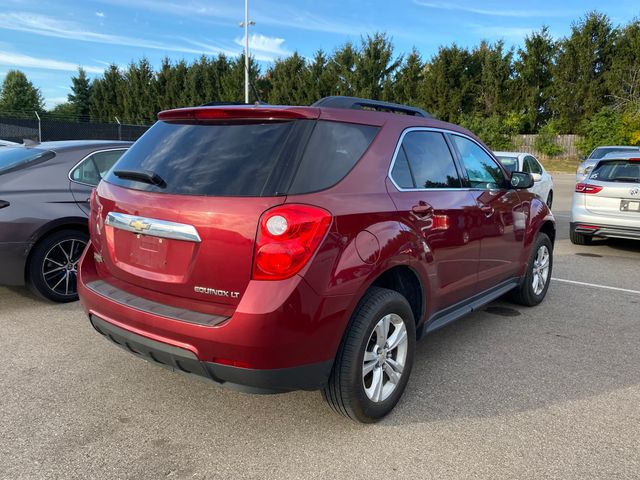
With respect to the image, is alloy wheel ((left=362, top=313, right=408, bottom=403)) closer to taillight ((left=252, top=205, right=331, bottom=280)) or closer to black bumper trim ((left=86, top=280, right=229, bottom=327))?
taillight ((left=252, top=205, right=331, bottom=280))

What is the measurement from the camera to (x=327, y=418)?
3062mm

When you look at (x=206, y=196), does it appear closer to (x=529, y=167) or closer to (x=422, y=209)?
(x=422, y=209)

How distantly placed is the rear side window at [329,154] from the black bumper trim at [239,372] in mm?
863

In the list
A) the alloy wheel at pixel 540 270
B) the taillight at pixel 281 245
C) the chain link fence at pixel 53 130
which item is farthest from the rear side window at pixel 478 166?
the chain link fence at pixel 53 130

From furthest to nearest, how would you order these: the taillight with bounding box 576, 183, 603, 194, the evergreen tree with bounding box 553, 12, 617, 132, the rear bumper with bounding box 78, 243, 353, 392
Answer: the evergreen tree with bounding box 553, 12, 617, 132, the taillight with bounding box 576, 183, 603, 194, the rear bumper with bounding box 78, 243, 353, 392

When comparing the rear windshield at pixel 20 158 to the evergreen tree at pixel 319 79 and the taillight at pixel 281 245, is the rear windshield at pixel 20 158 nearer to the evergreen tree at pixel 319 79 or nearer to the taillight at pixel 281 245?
the taillight at pixel 281 245

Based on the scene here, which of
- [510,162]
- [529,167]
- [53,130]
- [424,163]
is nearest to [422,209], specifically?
[424,163]

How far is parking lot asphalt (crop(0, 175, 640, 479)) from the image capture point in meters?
2.60

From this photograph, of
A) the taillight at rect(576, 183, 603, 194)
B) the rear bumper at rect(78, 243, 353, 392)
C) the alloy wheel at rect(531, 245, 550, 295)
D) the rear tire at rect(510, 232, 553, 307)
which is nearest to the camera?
the rear bumper at rect(78, 243, 353, 392)

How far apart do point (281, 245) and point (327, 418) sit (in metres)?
1.21

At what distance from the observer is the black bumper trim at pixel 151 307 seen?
252 cm

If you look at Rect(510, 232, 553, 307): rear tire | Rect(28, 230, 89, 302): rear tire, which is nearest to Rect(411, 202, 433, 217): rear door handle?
Rect(510, 232, 553, 307): rear tire

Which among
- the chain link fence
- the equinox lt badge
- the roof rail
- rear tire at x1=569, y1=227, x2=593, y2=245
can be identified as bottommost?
rear tire at x1=569, y1=227, x2=593, y2=245

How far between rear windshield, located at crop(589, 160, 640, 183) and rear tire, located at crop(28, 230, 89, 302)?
289 inches
